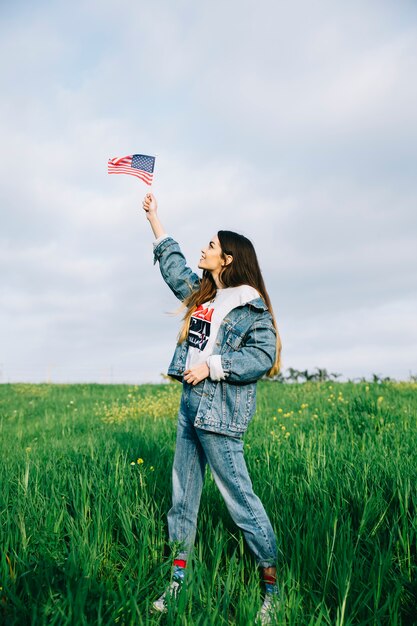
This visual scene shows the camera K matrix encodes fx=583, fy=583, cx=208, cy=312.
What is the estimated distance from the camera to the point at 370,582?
334cm

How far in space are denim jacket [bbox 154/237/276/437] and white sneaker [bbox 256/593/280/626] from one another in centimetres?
94

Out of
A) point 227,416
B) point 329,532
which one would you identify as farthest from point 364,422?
point 227,416

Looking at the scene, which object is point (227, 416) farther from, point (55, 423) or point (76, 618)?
point (55, 423)

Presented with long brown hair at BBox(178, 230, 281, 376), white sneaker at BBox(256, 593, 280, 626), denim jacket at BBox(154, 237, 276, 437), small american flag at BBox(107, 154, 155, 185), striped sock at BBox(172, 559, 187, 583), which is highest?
small american flag at BBox(107, 154, 155, 185)

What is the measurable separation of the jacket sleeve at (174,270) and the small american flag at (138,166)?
142 centimetres

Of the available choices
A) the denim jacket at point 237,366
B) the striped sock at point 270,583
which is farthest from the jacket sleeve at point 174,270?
the striped sock at point 270,583

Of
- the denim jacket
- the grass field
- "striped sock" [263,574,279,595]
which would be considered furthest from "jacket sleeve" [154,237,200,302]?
"striped sock" [263,574,279,595]

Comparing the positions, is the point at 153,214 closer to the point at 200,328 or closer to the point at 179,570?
the point at 200,328

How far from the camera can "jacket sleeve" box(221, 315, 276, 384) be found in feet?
11.8

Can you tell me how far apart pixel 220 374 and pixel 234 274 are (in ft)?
2.60

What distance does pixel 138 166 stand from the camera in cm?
553

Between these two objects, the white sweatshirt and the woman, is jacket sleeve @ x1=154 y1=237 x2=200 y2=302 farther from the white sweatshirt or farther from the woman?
the white sweatshirt

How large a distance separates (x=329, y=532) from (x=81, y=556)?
1.60 meters

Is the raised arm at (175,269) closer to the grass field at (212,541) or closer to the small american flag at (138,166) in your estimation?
the small american flag at (138,166)
